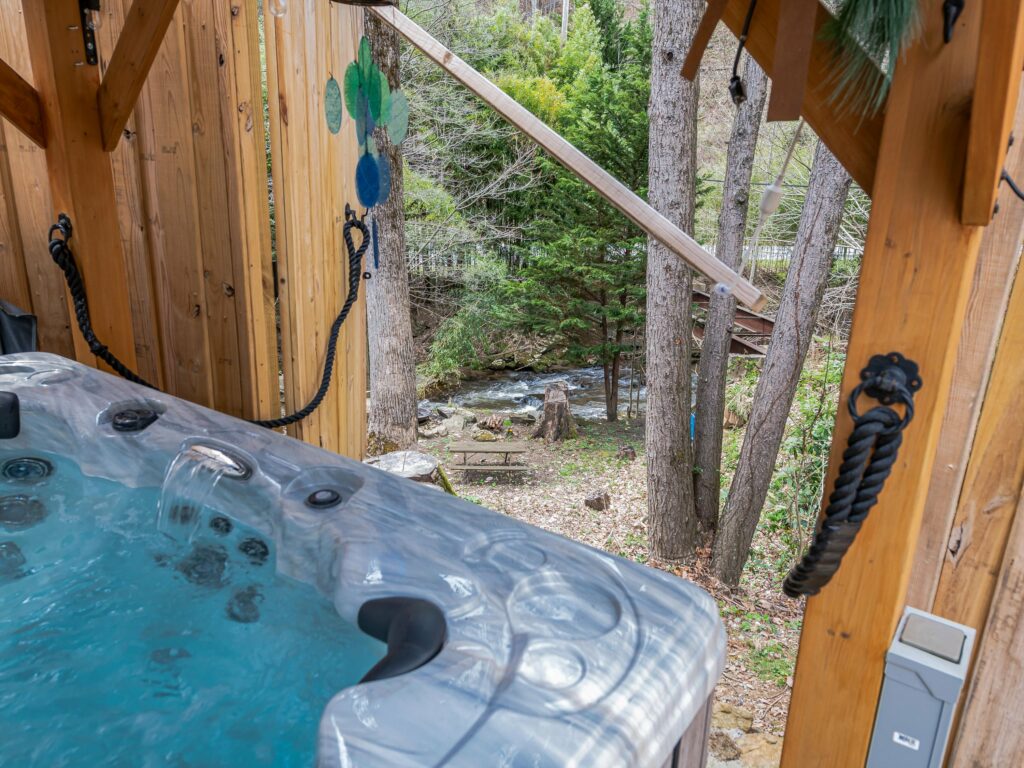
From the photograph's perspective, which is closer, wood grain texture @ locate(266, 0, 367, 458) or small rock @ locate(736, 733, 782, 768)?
wood grain texture @ locate(266, 0, 367, 458)

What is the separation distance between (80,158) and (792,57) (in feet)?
6.44

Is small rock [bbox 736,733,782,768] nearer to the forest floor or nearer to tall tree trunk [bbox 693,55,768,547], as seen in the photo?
the forest floor

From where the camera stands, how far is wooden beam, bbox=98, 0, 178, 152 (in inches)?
70.3

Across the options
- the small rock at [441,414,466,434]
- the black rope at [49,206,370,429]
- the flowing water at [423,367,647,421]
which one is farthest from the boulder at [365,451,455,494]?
the flowing water at [423,367,647,421]

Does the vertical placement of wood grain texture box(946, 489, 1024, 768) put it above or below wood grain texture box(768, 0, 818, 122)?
below

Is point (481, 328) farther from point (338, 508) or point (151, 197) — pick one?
point (338, 508)

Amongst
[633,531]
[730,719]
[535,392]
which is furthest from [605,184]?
[535,392]

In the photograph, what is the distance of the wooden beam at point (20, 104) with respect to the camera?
5.86 feet

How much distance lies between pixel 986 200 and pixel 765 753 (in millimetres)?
2192

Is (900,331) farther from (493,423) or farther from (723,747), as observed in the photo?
(493,423)

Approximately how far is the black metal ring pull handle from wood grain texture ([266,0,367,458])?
1.70 metres

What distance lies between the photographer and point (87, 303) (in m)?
2.03

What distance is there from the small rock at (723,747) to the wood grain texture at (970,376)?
1.48 metres

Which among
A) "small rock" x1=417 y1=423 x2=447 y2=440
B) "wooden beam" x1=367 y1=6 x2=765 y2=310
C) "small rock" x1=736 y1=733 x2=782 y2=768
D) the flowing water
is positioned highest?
"wooden beam" x1=367 y1=6 x2=765 y2=310
